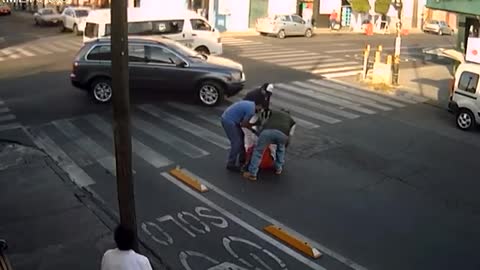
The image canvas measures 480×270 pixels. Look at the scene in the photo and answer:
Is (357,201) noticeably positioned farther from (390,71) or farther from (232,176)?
(390,71)

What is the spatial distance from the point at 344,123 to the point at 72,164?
6.76 metres

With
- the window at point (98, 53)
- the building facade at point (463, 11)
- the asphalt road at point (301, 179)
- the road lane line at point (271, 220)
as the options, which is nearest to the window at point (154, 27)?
the asphalt road at point (301, 179)

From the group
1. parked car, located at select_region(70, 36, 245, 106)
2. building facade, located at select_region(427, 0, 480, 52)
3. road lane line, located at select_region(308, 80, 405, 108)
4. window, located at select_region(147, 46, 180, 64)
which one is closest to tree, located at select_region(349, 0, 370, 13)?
building facade, located at select_region(427, 0, 480, 52)

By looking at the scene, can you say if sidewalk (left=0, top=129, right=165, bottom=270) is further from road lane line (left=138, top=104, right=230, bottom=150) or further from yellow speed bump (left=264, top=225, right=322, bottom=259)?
road lane line (left=138, top=104, right=230, bottom=150)

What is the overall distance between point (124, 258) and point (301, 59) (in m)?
22.6

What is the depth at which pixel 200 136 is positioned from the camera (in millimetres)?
12852

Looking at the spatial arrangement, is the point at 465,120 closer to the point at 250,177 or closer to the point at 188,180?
the point at 250,177

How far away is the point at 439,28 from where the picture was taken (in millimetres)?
50594

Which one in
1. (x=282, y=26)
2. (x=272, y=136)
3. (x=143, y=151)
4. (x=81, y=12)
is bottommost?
(x=143, y=151)

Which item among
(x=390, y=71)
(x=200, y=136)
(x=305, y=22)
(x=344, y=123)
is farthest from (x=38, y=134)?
(x=305, y=22)

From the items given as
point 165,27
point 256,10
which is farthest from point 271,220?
point 256,10

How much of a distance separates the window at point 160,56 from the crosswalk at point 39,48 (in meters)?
10.9

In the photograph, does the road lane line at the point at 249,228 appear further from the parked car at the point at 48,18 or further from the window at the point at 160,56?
the parked car at the point at 48,18

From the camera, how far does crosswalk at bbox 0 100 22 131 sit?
13.5 meters
